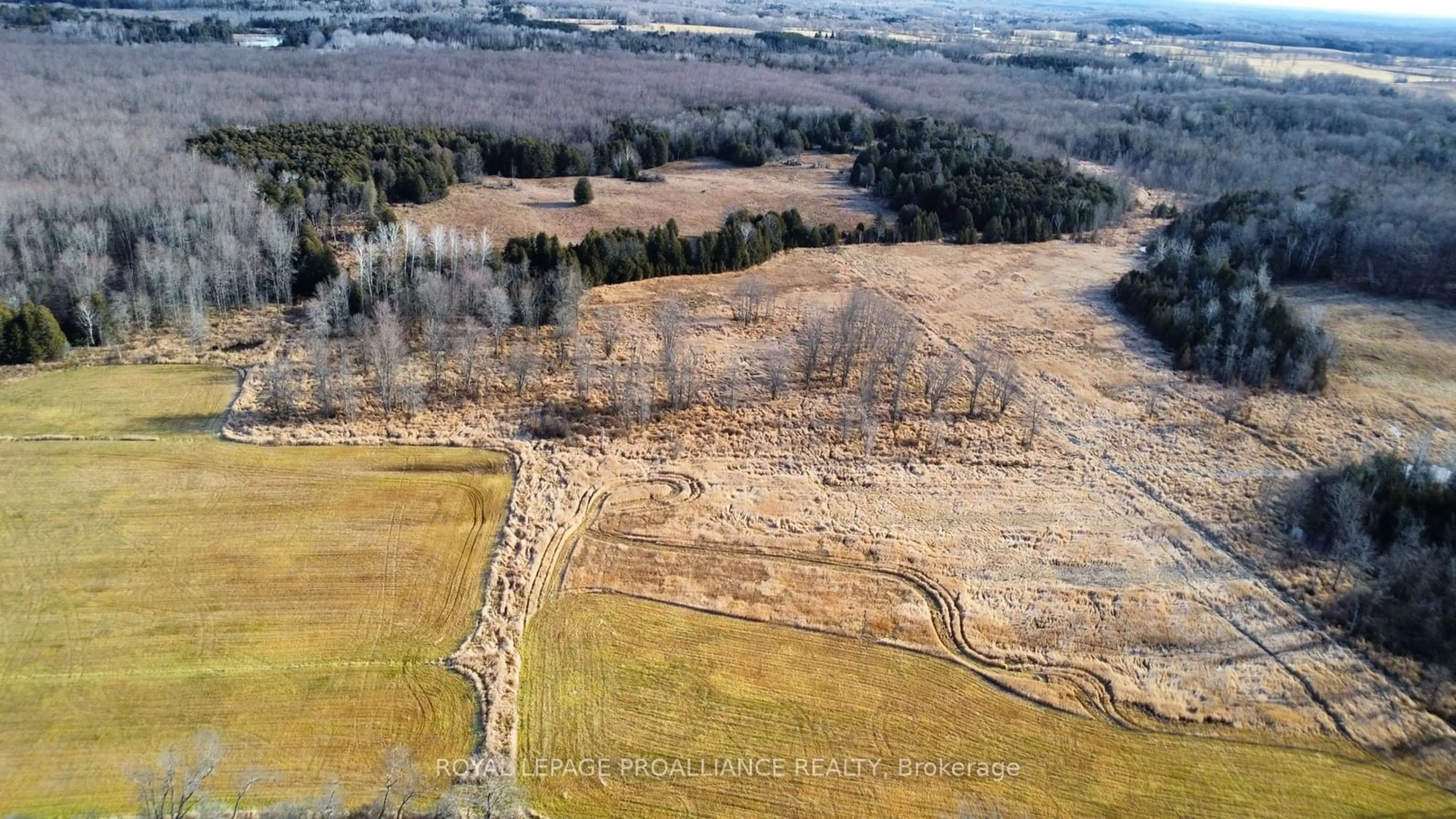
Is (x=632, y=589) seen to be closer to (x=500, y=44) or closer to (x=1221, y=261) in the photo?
(x=1221, y=261)

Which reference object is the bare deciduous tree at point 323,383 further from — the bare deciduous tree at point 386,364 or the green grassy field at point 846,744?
the green grassy field at point 846,744

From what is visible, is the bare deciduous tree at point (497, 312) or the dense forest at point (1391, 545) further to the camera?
the bare deciduous tree at point (497, 312)

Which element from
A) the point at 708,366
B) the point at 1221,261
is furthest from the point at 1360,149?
the point at 708,366

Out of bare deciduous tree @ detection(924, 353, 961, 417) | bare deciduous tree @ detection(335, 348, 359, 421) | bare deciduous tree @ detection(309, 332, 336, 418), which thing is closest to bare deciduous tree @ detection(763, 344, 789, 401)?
bare deciduous tree @ detection(924, 353, 961, 417)

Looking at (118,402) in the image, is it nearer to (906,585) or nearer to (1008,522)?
(906,585)

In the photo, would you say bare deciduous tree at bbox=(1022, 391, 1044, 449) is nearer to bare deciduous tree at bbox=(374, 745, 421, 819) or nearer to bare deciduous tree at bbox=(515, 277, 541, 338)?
bare deciduous tree at bbox=(515, 277, 541, 338)

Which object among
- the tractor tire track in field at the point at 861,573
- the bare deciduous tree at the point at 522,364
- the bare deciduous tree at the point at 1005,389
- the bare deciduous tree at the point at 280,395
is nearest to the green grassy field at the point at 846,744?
the tractor tire track in field at the point at 861,573

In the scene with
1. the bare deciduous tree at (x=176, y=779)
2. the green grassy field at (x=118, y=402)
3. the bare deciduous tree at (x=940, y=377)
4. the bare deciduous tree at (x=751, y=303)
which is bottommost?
the bare deciduous tree at (x=176, y=779)
